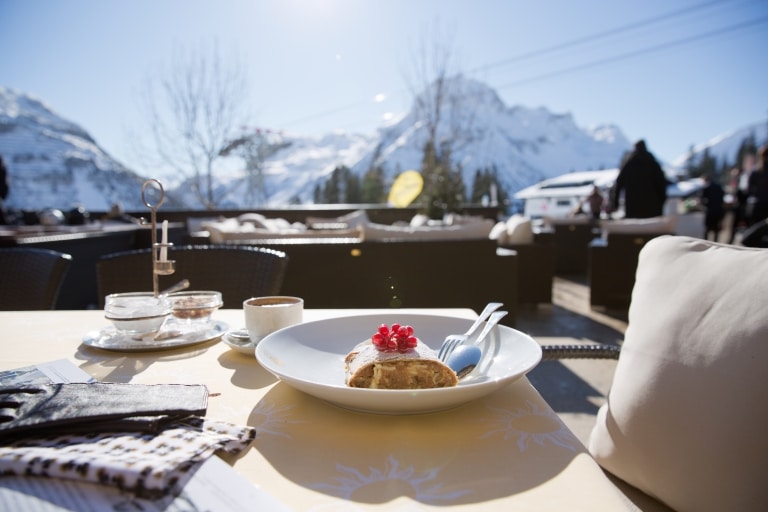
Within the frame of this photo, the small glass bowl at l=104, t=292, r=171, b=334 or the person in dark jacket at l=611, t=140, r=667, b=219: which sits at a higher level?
the person in dark jacket at l=611, t=140, r=667, b=219

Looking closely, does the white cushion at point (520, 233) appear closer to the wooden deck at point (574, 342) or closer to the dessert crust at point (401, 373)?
the wooden deck at point (574, 342)

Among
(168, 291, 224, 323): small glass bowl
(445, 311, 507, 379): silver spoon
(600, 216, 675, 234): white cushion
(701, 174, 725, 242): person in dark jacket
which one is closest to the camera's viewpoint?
(445, 311, 507, 379): silver spoon

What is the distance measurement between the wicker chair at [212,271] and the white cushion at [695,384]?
0.96 meters

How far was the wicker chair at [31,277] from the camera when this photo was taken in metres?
1.33

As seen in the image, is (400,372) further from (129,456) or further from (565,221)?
(565,221)

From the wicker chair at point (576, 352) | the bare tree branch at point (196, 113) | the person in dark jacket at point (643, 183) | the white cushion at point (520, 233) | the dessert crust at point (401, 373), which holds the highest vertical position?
the bare tree branch at point (196, 113)

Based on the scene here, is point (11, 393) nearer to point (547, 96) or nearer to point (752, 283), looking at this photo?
point (752, 283)

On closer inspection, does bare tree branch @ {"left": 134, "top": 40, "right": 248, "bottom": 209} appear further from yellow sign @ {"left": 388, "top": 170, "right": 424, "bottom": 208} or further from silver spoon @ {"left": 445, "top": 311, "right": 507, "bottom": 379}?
silver spoon @ {"left": 445, "top": 311, "right": 507, "bottom": 379}

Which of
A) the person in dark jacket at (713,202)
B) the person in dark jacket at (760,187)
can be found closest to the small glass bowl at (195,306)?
the person in dark jacket at (760,187)

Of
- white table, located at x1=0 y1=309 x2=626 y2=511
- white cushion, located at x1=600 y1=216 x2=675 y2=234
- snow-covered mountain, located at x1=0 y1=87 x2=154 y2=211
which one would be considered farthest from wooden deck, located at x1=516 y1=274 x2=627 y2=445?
snow-covered mountain, located at x1=0 y1=87 x2=154 y2=211

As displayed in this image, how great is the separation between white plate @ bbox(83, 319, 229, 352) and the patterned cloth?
0.38 metres

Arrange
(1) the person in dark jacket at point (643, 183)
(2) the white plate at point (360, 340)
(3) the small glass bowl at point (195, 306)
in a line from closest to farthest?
1. (2) the white plate at point (360, 340)
2. (3) the small glass bowl at point (195, 306)
3. (1) the person in dark jacket at point (643, 183)

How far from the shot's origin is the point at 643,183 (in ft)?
17.6

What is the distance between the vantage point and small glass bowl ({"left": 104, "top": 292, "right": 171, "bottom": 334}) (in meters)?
0.73
